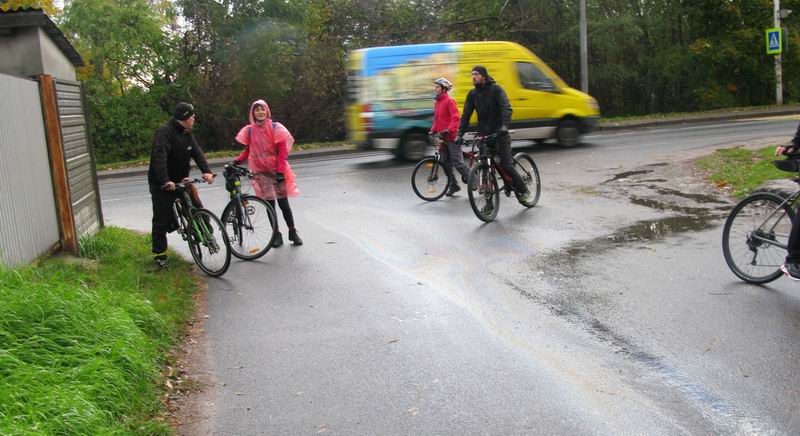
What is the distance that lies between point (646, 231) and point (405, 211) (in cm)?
364

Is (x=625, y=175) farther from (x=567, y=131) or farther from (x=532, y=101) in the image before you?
(x=567, y=131)

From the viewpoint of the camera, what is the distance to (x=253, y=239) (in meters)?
9.07

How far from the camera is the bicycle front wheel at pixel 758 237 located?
6.70 metres

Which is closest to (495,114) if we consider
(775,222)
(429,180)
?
(429,180)

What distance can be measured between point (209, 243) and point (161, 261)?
651mm

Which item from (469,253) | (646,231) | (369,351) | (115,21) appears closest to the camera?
(369,351)

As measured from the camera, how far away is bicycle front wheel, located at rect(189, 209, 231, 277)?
8.35 m

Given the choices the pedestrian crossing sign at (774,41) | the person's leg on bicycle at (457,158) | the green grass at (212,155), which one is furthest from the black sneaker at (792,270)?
the pedestrian crossing sign at (774,41)

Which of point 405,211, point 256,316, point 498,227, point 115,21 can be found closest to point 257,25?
point 115,21

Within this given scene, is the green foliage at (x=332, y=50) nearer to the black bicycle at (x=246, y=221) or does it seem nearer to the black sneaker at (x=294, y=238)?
the black sneaker at (x=294, y=238)

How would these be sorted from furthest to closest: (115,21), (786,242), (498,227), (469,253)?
(115,21), (498,227), (469,253), (786,242)

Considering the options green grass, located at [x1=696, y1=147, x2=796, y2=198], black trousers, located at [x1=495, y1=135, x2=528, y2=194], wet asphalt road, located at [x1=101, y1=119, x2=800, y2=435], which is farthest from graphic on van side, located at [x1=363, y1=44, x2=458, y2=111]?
wet asphalt road, located at [x1=101, y1=119, x2=800, y2=435]

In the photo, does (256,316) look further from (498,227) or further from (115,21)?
(115,21)

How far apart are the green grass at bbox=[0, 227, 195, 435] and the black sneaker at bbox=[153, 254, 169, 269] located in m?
1.28
